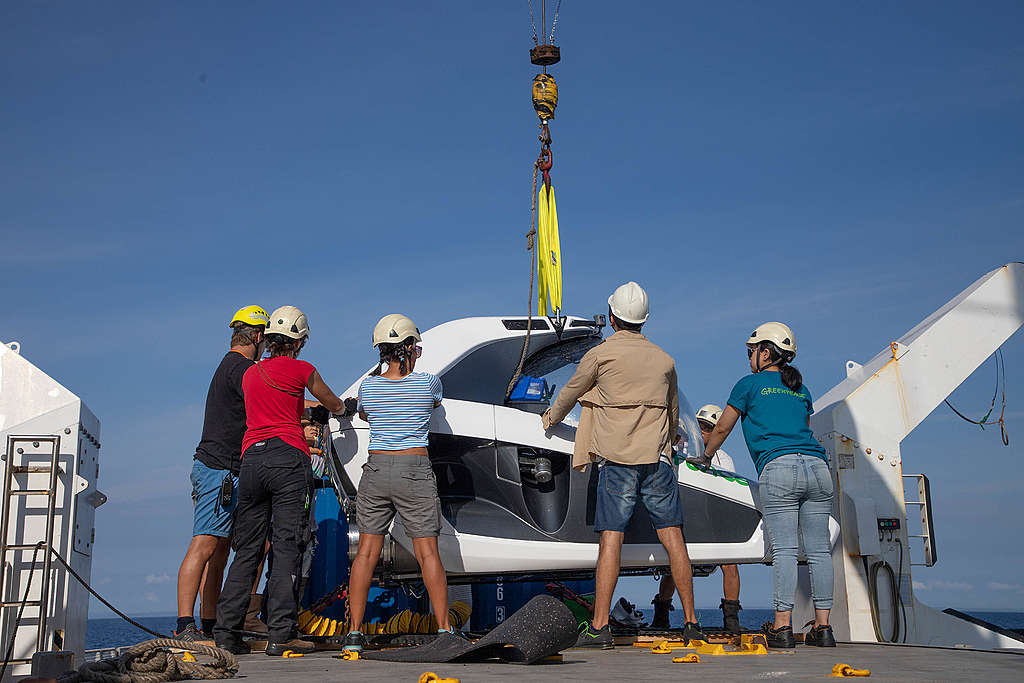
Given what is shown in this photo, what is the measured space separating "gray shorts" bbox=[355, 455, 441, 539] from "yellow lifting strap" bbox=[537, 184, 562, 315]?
2.82 meters

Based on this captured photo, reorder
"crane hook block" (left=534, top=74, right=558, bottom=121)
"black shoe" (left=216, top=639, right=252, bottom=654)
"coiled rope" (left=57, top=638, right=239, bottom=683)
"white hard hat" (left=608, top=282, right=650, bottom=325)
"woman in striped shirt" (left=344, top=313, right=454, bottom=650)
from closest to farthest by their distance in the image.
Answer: "coiled rope" (left=57, top=638, right=239, bottom=683)
"black shoe" (left=216, top=639, right=252, bottom=654)
"woman in striped shirt" (left=344, top=313, right=454, bottom=650)
"white hard hat" (left=608, top=282, right=650, bottom=325)
"crane hook block" (left=534, top=74, right=558, bottom=121)

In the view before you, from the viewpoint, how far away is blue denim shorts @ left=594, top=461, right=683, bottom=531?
227 inches

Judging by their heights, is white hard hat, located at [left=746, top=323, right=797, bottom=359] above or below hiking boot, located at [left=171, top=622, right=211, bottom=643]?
above

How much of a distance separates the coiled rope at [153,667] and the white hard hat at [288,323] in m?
2.17

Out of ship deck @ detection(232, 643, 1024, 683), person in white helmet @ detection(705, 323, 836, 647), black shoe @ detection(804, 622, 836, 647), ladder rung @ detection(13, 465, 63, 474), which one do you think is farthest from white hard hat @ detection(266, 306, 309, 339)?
black shoe @ detection(804, 622, 836, 647)

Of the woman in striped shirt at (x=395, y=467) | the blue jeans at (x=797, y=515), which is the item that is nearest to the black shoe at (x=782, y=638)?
the blue jeans at (x=797, y=515)

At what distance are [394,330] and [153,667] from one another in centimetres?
256

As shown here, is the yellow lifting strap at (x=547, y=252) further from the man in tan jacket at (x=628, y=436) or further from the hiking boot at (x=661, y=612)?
the hiking boot at (x=661, y=612)

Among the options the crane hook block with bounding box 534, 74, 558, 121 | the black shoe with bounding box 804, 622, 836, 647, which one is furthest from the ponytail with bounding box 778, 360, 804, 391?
the crane hook block with bounding box 534, 74, 558, 121

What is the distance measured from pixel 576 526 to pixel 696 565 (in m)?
0.98

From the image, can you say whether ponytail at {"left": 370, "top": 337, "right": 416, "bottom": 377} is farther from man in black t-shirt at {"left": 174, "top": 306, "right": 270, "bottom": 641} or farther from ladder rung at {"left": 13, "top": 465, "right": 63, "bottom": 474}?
ladder rung at {"left": 13, "top": 465, "right": 63, "bottom": 474}

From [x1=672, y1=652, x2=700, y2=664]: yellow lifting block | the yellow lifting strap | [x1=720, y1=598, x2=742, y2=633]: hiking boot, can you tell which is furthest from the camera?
the yellow lifting strap

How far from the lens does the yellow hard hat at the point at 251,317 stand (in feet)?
20.5

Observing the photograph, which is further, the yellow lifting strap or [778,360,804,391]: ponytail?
the yellow lifting strap
